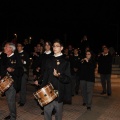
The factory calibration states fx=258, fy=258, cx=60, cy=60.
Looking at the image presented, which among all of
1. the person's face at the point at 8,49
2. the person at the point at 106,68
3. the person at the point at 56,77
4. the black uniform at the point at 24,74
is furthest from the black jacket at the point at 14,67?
the person at the point at 106,68

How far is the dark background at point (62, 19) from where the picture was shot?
119ft

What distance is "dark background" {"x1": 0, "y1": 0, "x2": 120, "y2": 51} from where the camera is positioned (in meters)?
36.3

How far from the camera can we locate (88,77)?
27.5 ft

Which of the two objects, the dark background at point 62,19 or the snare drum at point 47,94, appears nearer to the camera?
the snare drum at point 47,94

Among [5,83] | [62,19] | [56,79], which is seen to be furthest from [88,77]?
[62,19]

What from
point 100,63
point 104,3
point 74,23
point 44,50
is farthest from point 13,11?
point 44,50

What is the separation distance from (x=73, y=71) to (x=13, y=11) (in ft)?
91.4

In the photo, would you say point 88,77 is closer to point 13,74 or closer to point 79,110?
point 79,110

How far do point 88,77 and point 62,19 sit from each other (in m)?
31.6

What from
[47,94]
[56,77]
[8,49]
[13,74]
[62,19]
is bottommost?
[47,94]

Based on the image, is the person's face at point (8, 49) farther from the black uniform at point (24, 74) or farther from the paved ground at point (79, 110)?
the black uniform at point (24, 74)

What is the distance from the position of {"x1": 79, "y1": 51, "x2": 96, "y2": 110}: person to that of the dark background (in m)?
27.0

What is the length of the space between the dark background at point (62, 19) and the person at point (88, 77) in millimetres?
26993

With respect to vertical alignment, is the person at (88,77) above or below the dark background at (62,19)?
below
